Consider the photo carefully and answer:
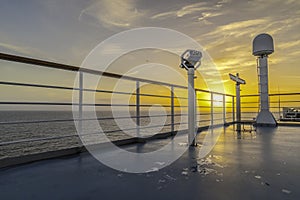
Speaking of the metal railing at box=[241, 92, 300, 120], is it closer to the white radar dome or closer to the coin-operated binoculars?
the white radar dome

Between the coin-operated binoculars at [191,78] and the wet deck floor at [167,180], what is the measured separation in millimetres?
628

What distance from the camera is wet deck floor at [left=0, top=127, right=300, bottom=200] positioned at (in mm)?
1106

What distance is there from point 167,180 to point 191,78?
1.49 m

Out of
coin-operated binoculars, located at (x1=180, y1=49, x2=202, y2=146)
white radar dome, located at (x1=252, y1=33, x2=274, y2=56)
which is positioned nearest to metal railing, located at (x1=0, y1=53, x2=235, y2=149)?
coin-operated binoculars, located at (x1=180, y1=49, x2=202, y2=146)

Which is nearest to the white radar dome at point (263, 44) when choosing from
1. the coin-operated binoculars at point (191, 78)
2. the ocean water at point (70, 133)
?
the ocean water at point (70, 133)

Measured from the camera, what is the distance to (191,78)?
2.54 m

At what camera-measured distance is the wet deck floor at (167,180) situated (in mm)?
1106

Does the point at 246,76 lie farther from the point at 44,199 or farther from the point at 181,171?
the point at 44,199

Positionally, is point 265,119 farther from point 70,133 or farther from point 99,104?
point 70,133

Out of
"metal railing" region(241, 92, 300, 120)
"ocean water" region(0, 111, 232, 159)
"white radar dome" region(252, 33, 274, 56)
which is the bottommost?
"ocean water" region(0, 111, 232, 159)

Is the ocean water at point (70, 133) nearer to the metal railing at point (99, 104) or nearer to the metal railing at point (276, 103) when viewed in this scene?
the metal railing at point (99, 104)

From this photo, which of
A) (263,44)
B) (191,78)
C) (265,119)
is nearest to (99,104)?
(191,78)

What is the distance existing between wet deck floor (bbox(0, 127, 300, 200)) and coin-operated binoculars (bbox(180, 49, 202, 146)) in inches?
24.7

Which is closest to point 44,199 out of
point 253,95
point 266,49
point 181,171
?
point 181,171
